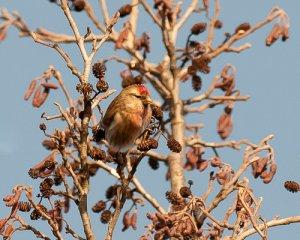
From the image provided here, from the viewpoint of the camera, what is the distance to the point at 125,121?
16.9 feet

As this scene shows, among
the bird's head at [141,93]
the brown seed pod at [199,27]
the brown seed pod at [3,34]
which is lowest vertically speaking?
the bird's head at [141,93]

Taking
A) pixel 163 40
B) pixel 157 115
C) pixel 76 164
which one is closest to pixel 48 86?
pixel 76 164

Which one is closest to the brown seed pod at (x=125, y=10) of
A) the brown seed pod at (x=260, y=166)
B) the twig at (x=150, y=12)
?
the twig at (x=150, y=12)

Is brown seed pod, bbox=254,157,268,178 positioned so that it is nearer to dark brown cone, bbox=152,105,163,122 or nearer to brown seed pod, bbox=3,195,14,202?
dark brown cone, bbox=152,105,163,122

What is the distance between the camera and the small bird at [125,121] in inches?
202

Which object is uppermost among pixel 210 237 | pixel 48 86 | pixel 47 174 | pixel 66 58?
pixel 48 86

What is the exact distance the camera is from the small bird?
5125 mm

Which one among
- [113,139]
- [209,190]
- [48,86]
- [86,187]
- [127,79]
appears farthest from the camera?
[127,79]

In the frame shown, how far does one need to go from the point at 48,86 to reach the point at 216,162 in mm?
1787

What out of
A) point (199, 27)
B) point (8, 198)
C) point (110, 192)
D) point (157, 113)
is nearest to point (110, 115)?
point (157, 113)

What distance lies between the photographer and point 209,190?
5.91 metres

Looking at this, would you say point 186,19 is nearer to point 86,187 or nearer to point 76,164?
point 76,164

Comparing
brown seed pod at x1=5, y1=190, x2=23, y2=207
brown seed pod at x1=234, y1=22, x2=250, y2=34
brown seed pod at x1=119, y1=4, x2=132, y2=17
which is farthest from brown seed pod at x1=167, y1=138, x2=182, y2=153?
brown seed pod at x1=234, y1=22, x2=250, y2=34

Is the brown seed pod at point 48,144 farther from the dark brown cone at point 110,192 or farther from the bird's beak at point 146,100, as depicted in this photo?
the bird's beak at point 146,100
